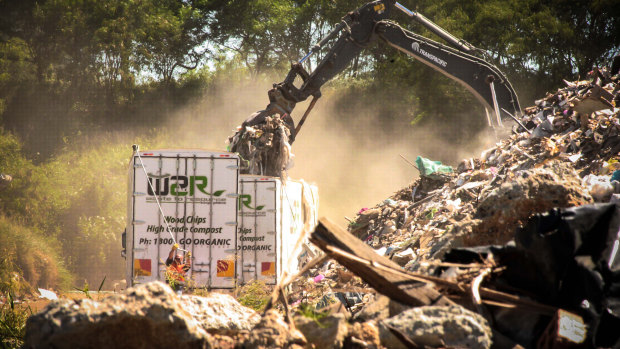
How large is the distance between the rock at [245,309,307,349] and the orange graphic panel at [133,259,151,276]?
698cm

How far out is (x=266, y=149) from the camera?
13.4m

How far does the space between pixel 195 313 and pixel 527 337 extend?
1.89 metres

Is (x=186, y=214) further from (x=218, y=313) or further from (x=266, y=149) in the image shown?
(x=218, y=313)

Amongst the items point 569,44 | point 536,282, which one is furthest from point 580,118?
point 569,44

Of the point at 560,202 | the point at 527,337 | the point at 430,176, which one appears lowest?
the point at 527,337

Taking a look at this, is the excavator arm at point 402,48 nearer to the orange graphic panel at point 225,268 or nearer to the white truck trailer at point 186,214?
the white truck trailer at point 186,214

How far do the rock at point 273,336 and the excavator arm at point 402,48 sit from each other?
12403 mm

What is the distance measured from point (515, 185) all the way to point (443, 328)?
167 cm

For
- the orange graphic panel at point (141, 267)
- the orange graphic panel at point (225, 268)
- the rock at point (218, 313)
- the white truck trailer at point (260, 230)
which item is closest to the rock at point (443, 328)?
the rock at point (218, 313)

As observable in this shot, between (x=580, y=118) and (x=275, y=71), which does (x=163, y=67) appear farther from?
(x=580, y=118)

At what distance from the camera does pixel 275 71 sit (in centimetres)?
4066

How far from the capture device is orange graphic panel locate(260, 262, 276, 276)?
1060cm

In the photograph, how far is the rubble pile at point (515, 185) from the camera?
13.9 ft

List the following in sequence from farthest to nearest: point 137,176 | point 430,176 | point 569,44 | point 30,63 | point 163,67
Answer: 1. point 163,67
2. point 30,63
3. point 569,44
4. point 430,176
5. point 137,176
